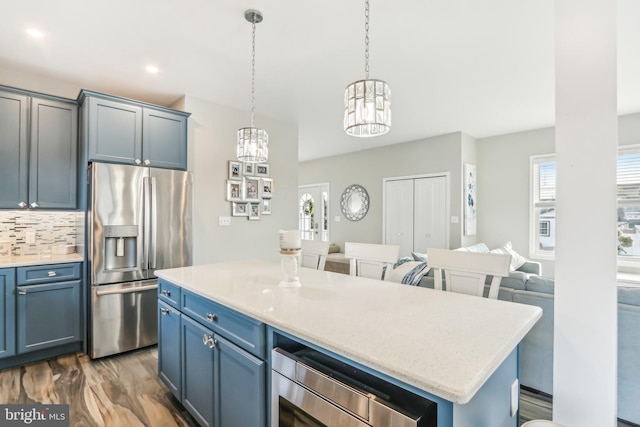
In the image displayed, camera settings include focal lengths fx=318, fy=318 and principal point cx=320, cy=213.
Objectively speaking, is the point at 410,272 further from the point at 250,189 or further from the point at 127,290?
the point at 127,290

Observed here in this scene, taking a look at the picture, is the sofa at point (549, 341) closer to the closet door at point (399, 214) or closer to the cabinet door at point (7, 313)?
the closet door at point (399, 214)

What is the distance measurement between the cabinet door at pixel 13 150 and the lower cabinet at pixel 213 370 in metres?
1.84

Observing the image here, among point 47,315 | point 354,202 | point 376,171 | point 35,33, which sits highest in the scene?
point 35,33

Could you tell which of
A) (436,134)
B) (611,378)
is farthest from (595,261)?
(436,134)

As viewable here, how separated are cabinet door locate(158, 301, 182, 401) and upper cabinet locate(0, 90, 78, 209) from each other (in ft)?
5.62

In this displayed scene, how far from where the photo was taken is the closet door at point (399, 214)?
574 cm

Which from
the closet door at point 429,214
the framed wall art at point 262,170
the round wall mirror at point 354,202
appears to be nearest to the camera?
the framed wall art at point 262,170

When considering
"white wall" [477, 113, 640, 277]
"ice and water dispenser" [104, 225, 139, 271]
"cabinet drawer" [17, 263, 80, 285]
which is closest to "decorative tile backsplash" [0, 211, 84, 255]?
"cabinet drawer" [17, 263, 80, 285]

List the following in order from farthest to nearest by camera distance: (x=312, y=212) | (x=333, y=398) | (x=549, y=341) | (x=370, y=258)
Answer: (x=312, y=212) < (x=370, y=258) < (x=549, y=341) < (x=333, y=398)

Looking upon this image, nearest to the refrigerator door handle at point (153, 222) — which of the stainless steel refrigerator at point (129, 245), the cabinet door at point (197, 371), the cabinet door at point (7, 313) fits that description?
the stainless steel refrigerator at point (129, 245)

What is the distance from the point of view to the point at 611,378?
1417 mm

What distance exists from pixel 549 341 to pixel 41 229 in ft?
14.7

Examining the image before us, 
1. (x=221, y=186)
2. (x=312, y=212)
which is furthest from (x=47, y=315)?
(x=312, y=212)

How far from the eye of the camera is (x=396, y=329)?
1.15 meters
